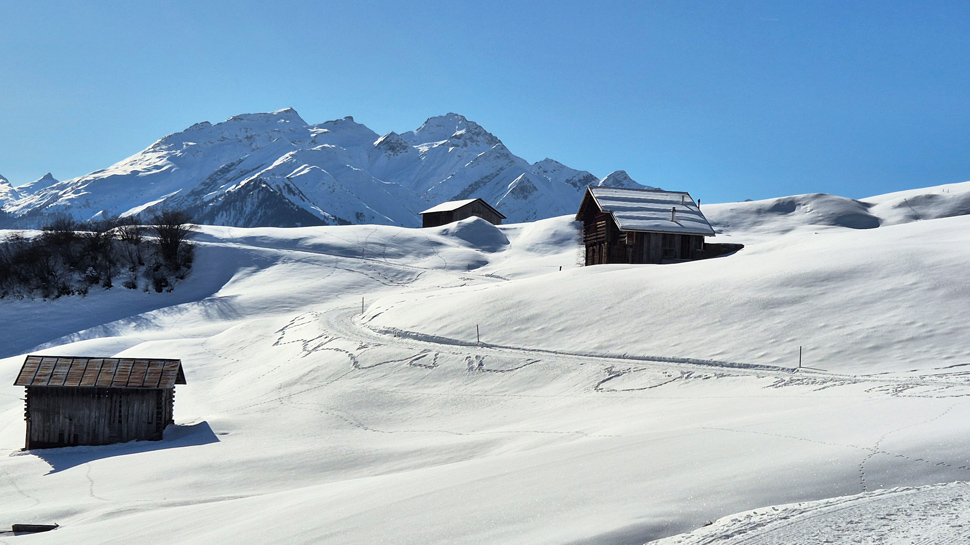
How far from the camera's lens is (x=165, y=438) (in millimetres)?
20797

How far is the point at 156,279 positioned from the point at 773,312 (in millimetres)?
51884

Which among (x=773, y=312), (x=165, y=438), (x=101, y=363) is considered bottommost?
(x=165, y=438)

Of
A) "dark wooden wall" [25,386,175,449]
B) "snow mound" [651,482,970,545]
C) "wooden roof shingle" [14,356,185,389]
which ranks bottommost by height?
"dark wooden wall" [25,386,175,449]

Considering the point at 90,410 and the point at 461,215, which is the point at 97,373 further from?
the point at 461,215

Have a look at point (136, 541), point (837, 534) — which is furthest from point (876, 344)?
point (136, 541)

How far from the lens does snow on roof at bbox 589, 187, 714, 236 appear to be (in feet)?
145

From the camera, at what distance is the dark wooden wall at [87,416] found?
67.8ft

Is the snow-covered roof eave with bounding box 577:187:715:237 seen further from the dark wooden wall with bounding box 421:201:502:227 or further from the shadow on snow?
the dark wooden wall with bounding box 421:201:502:227

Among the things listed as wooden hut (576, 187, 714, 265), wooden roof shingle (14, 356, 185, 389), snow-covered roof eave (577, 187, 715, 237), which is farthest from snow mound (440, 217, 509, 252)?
wooden roof shingle (14, 356, 185, 389)

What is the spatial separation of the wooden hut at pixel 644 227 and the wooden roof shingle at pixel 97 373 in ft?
99.5

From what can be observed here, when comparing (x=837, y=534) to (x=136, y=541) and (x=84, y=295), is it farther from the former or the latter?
(x=84, y=295)

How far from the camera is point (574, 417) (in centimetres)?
1728

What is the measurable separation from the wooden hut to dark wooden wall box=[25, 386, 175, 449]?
31.2 m

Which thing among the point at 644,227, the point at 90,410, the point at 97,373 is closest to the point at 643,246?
the point at 644,227
